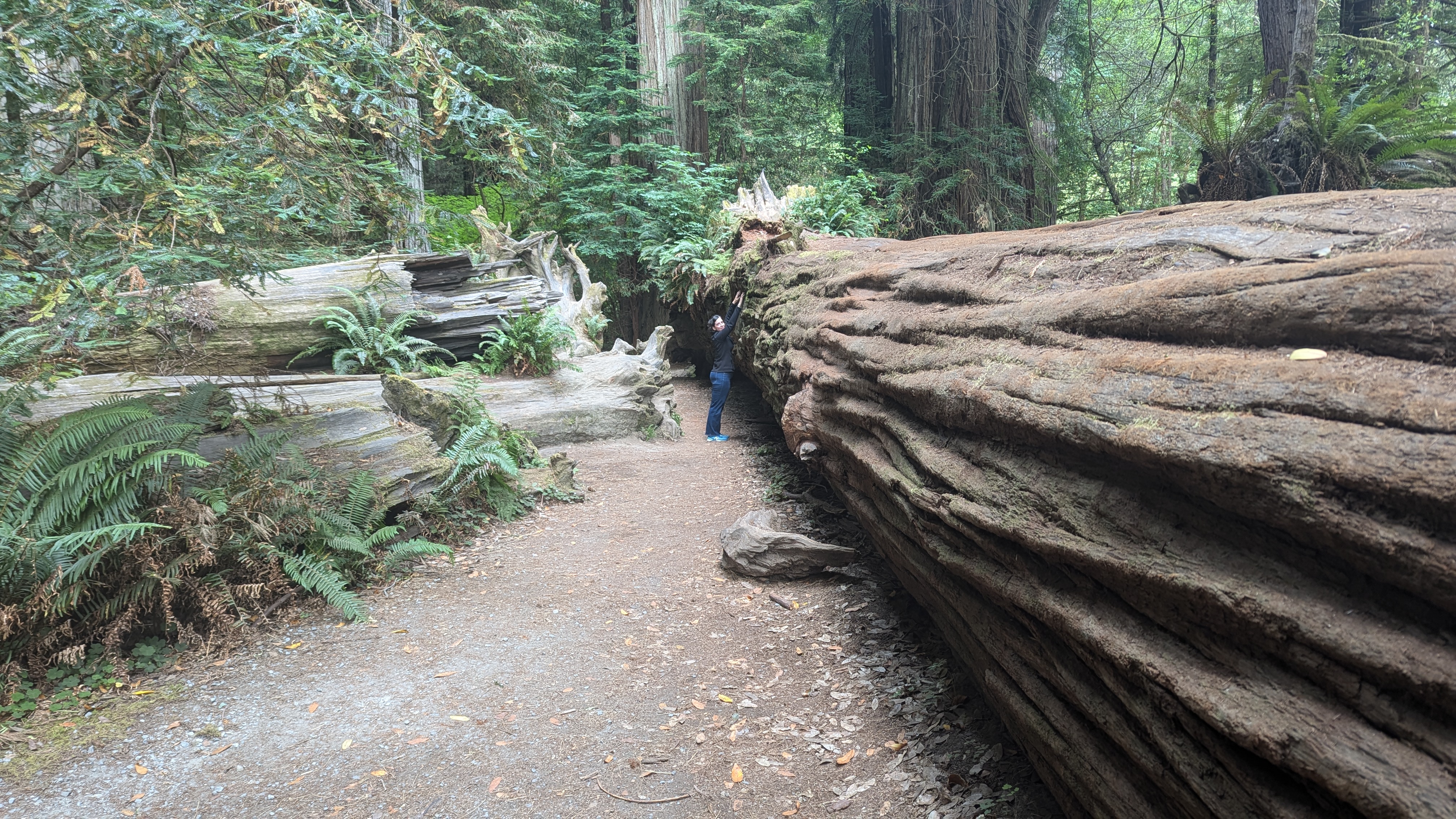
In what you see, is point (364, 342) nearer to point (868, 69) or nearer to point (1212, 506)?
point (1212, 506)

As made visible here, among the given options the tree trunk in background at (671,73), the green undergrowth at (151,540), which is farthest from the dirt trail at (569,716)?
the tree trunk in background at (671,73)

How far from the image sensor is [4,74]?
3592 millimetres

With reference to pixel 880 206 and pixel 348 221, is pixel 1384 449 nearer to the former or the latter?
pixel 348 221

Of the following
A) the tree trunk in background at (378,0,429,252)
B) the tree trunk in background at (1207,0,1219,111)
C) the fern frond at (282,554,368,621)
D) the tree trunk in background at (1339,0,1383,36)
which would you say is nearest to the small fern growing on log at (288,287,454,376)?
the tree trunk in background at (378,0,429,252)

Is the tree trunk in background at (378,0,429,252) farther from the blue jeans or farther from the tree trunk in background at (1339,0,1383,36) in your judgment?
the tree trunk in background at (1339,0,1383,36)

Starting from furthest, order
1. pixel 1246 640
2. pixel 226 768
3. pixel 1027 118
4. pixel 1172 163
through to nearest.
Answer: pixel 1027 118 < pixel 1172 163 < pixel 226 768 < pixel 1246 640

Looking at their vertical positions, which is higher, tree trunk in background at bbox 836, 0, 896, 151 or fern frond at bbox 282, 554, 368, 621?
tree trunk in background at bbox 836, 0, 896, 151

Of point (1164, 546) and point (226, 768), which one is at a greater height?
point (1164, 546)

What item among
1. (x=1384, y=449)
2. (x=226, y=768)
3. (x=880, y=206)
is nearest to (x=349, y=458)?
(x=226, y=768)

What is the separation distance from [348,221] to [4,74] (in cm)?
178

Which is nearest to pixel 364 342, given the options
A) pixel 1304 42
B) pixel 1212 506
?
pixel 1212 506

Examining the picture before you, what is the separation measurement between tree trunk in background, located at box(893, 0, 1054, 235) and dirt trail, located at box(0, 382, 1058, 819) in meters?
10.2

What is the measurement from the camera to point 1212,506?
6.77 feet

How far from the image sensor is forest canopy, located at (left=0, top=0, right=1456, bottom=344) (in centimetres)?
393
